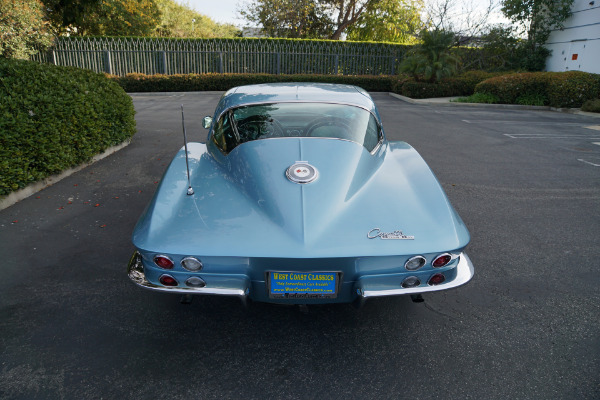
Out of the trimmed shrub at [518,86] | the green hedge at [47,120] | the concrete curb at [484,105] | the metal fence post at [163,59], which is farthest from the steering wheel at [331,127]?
the metal fence post at [163,59]

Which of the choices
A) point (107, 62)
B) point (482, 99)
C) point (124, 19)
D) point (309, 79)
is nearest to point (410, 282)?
A: point (482, 99)

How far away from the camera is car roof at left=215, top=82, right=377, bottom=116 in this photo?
3820 mm

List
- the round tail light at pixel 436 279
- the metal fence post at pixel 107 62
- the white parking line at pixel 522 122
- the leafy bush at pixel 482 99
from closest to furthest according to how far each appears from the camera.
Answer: the round tail light at pixel 436 279, the white parking line at pixel 522 122, the leafy bush at pixel 482 99, the metal fence post at pixel 107 62

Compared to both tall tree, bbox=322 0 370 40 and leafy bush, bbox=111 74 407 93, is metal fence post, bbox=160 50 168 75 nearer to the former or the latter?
leafy bush, bbox=111 74 407 93

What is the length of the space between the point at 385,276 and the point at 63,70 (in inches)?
259

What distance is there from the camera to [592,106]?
43.6ft

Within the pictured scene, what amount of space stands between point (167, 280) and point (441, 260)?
1.63 metres

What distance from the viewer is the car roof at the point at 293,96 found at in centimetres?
382

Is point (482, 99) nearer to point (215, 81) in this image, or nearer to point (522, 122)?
point (522, 122)

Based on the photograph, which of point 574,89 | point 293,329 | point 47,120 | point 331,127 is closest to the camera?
point 293,329

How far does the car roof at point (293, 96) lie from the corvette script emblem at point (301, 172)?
1099 mm

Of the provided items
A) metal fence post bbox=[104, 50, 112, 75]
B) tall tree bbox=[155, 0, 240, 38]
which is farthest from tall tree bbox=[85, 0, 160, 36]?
metal fence post bbox=[104, 50, 112, 75]

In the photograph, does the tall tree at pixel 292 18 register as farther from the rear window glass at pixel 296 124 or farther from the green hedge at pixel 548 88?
the rear window glass at pixel 296 124

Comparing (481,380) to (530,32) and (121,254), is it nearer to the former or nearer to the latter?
(121,254)
